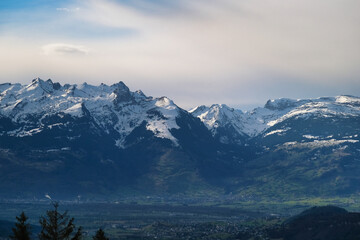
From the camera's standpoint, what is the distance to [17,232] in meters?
98.4

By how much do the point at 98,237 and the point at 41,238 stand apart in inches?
452

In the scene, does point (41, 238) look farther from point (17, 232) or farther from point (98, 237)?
point (98, 237)

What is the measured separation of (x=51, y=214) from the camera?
101 m

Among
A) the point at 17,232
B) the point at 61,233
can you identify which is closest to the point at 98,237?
the point at 61,233

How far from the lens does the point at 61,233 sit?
100438 millimetres

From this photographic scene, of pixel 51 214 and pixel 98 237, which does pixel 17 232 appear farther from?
pixel 98 237

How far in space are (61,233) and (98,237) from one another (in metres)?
7.98

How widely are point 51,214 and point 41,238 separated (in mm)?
4661

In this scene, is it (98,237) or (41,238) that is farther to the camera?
(98,237)

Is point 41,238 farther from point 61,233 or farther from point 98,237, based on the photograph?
point 98,237

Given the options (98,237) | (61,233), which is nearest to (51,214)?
(61,233)

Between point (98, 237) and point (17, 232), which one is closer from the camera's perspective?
point (17, 232)

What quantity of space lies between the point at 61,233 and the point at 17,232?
7331 mm
